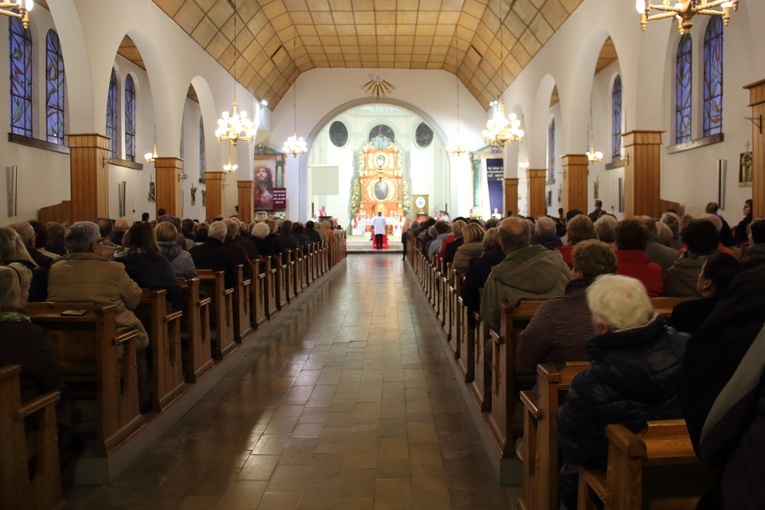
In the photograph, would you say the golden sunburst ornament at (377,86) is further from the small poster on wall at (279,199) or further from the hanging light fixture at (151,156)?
the hanging light fixture at (151,156)

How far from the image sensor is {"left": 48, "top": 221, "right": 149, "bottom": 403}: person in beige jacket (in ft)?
13.5

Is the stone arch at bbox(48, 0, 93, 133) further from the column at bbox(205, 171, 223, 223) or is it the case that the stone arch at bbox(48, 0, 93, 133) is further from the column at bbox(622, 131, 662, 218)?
the column at bbox(622, 131, 662, 218)

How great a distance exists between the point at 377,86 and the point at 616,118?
8572 millimetres

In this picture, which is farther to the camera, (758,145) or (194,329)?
(758,145)

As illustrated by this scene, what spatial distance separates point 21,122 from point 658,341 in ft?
46.6

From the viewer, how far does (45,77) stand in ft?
46.9

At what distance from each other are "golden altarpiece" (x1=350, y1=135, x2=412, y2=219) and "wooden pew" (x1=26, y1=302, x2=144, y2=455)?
28.1 metres

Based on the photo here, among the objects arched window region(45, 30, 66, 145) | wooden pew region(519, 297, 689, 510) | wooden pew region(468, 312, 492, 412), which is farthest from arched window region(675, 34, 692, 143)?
wooden pew region(519, 297, 689, 510)

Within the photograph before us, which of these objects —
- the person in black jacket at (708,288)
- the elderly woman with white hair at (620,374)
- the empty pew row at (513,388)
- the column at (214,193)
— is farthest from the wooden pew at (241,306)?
the column at (214,193)

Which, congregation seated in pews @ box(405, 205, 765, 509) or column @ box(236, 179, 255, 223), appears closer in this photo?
congregation seated in pews @ box(405, 205, 765, 509)

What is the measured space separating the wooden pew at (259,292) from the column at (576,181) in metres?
7.07

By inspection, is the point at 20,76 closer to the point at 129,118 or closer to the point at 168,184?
the point at 168,184

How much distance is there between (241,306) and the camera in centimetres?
739

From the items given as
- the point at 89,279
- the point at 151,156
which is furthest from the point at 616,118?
the point at 89,279
